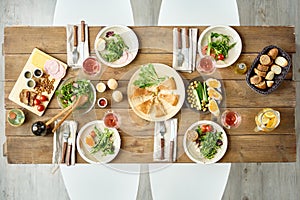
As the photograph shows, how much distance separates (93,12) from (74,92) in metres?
0.54

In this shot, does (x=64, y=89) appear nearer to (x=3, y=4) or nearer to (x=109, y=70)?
(x=109, y=70)

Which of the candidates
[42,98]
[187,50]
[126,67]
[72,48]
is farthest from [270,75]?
[42,98]

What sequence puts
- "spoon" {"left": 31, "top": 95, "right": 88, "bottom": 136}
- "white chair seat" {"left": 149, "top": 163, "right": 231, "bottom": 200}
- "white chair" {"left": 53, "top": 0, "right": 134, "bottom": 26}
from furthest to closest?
"white chair" {"left": 53, "top": 0, "right": 134, "bottom": 26}, "white chair seat" {"left": 149, "top": 163, "right": 231, "bottom": 200}, "spoon" {"left": 31, "top": 95, "right": 88, "bottom": 136}

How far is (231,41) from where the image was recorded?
2.22m

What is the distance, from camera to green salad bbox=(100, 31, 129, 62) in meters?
2.15

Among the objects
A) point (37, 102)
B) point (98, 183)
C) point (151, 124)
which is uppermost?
point (37, 102)

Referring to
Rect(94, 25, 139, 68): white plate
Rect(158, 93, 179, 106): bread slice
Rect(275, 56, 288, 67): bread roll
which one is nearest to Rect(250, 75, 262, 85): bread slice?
Rect(275, 56, 288, 67): bread roll

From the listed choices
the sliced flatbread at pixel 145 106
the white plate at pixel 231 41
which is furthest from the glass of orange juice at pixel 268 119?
the sliced flatbread at pixel 145 106

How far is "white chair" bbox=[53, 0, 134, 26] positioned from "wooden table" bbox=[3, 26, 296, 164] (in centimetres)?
24

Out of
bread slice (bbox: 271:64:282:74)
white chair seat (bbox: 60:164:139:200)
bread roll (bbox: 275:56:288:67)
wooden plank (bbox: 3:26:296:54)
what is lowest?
white chair seat (bbox: 60:164:139:200)

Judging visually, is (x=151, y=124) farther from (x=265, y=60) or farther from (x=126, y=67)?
(x=265, y=60)

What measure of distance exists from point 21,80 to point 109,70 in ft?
1.45

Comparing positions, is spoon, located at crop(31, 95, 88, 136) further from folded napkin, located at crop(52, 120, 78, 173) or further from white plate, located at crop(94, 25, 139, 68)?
white plate, located at crop(94, 25, 139, 68)

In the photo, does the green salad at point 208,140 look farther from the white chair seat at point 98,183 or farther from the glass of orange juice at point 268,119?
the white chair seat at point 98,183
